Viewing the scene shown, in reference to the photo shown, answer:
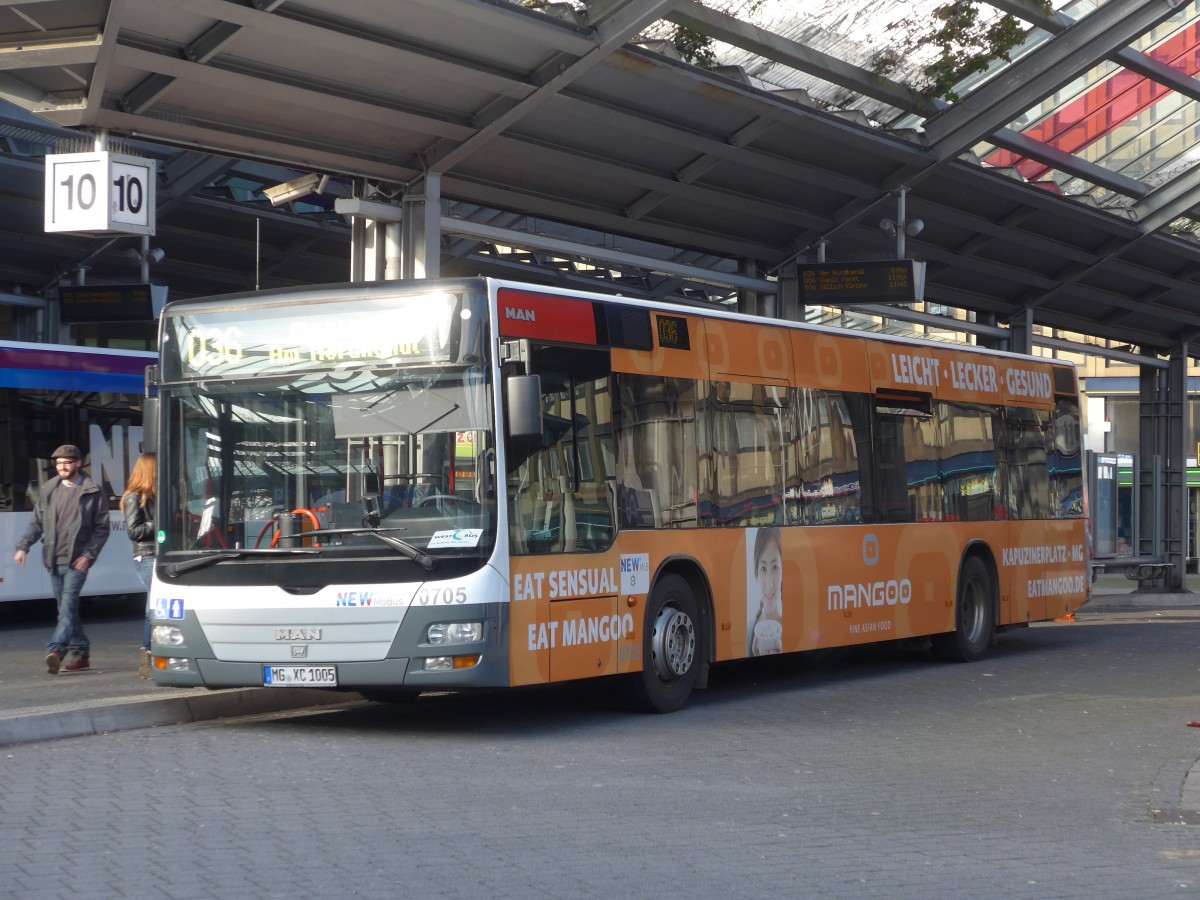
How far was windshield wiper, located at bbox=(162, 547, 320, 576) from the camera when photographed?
10.4 meters

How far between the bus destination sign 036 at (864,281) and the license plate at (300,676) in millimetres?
12065

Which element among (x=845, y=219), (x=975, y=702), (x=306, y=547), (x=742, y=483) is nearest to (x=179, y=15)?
(x=306, y=547)

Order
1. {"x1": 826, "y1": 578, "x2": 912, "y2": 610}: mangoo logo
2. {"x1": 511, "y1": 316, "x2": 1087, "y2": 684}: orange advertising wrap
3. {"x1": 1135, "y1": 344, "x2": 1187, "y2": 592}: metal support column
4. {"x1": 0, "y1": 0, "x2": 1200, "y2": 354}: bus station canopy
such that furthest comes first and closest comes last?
{"x1": 1135, "y1": 344, "x2": 1187, "y2": 592}: metal support column → {"x1": 826, "y1": 578, "x2": 912, "y2": 610}: mangoo logo → {"x1": 0, "y1": 0, "x2": 1200, "y2": 354}: bus station canopy → {"x1": 511, "y1": 316, "x2": 1087, "y2": 684}: orange advertising wrap

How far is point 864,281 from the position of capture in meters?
20.9

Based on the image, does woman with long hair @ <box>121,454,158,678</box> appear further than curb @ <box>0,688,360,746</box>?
Yes

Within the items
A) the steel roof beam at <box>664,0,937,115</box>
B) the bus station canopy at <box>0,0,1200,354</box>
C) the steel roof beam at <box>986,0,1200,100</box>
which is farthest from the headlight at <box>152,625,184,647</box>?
the steel roof beam at <box>986,0,1200,100</box>

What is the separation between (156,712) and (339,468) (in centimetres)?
223

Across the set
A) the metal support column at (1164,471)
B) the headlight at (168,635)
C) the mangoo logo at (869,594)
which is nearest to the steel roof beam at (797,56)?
the mangoo logo at (869,594)

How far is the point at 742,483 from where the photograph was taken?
42.3ft

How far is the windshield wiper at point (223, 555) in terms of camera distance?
10.4 metres

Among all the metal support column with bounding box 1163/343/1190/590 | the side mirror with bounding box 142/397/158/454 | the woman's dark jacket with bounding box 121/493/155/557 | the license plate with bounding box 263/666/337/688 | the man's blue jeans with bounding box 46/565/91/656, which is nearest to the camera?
the license plate with bounding box 263/666/337/688

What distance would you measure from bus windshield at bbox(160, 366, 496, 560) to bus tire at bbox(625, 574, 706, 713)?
2.03 metres

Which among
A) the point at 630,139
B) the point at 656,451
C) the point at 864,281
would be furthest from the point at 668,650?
the point at 864,281

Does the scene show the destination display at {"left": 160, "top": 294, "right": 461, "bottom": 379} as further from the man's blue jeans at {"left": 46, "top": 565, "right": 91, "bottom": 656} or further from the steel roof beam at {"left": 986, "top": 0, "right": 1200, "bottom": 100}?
the steel roof beam at {"left": 986, "top": 0, "right": 1200, "bottom": 100}
